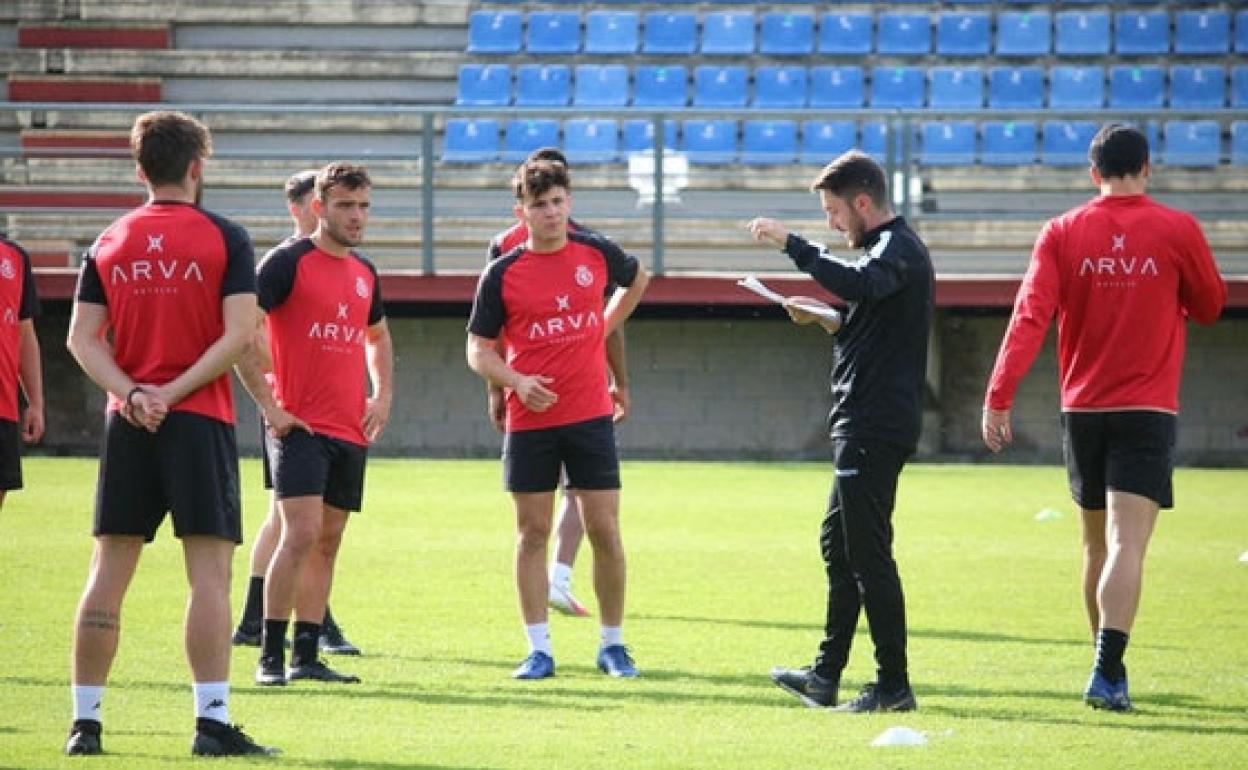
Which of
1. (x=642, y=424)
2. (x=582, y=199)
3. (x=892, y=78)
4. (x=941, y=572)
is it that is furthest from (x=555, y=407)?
(x=892, y=78)

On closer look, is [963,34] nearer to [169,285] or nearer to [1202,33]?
[1202,33]

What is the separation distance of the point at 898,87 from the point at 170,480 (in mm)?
21498

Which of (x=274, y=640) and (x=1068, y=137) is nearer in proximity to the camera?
(x=274, y=640)

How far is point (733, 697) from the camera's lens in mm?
8289

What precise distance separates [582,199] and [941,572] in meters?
12.4

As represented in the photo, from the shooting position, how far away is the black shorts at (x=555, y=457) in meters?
8.98

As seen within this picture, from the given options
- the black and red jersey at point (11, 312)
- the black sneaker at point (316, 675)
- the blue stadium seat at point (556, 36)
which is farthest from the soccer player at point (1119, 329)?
the blue stadium seat at point (556, 36)

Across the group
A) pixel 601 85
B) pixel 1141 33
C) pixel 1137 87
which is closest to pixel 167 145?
pixel 601 85

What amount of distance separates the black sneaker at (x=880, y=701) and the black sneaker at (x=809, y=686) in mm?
141

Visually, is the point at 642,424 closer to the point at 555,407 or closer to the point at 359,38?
the point at 359,38

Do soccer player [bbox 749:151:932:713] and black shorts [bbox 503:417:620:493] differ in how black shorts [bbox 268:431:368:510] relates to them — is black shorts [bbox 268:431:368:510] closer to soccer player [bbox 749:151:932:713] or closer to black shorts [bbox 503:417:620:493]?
black shorts [bbox 503:417:620:493]

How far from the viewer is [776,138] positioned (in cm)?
2672

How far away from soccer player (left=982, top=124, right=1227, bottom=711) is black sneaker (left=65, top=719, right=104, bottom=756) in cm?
340

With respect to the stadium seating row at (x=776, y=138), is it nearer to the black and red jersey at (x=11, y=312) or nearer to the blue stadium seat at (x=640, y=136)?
the blue stadium seat at (x=640, y=136)
